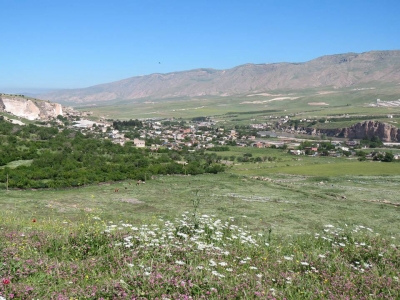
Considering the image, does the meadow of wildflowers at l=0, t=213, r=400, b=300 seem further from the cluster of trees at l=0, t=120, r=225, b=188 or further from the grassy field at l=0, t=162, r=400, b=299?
the cluster of trees at l=0, t=120, r=225, b=188

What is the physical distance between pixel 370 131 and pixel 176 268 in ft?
373

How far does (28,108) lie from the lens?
104 metres

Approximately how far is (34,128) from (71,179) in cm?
3579

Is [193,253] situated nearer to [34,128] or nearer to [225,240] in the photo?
[225,240]

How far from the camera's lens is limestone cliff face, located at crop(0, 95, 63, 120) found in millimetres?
97981

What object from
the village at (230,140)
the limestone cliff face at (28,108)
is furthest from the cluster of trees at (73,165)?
the limestone cliff face at (28,108)

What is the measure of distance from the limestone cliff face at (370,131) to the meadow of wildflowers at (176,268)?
107 m

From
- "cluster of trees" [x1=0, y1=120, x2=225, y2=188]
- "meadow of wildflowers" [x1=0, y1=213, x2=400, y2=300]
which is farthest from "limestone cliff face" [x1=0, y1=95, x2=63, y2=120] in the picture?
"meadow of wildflowers" [x1=0, y1=213, x2=400, y2=300]

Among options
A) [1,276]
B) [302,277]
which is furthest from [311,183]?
[1,276]

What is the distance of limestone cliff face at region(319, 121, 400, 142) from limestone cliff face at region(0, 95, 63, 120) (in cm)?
8428

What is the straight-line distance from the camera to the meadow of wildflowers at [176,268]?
5070 millimetres

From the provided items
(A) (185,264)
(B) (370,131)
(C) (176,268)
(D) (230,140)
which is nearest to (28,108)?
(D) (230,140)

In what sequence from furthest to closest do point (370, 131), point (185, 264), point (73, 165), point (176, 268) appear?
point (370, 131)
point (73, 165)
point (185, 264)
point (176, 268)

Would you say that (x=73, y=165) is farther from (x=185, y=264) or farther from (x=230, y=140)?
(x=230, y=140)
